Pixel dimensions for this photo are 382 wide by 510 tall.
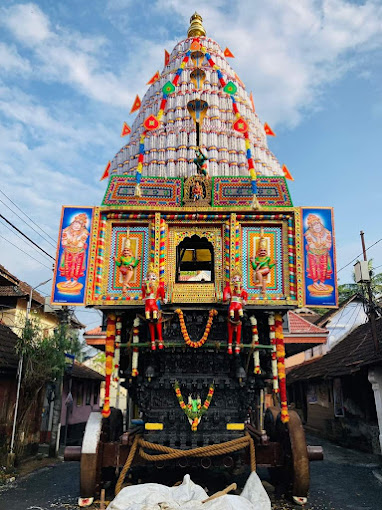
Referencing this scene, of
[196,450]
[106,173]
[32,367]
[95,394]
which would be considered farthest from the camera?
[95,394]

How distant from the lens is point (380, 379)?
40.8ft

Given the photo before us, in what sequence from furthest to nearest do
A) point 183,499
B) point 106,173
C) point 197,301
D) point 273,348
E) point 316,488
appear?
1. point 106,173
2. point 316,488
3. point 273,348
4. point 197,301
5. point 183,499

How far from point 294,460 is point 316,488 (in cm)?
260

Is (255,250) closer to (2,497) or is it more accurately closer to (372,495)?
(372,495)

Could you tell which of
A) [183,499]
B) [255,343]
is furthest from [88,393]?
[183,499]

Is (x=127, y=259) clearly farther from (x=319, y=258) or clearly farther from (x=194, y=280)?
(x=319, y=258)

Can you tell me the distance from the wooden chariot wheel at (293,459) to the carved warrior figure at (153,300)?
300 centimetres

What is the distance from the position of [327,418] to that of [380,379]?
687 centimetres

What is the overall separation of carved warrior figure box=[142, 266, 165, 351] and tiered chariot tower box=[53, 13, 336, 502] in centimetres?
3

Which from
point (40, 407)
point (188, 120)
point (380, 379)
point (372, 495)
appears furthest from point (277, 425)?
point (188, 120)

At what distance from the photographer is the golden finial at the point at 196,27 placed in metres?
25.6

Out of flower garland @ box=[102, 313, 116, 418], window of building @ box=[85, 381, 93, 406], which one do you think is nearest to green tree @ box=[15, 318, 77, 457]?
flower garland @ box=[102, 313, 116, 418]

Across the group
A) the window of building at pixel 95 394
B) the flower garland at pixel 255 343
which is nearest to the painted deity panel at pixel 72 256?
the flower garland at pixel 255 343

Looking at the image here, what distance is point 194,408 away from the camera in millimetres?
7949
